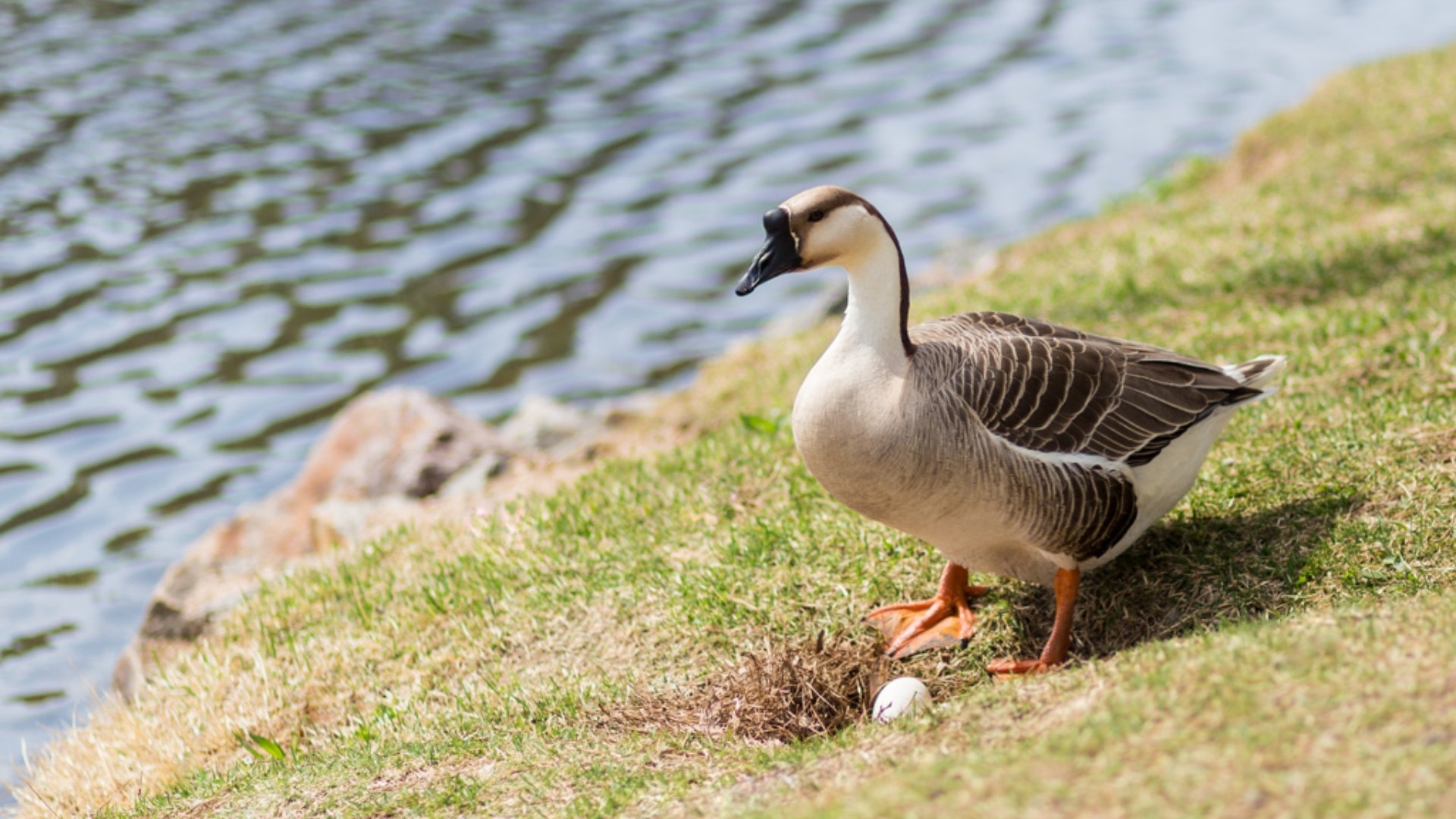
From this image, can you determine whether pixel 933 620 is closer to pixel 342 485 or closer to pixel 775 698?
pixel 775 698

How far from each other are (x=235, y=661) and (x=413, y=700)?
44.8 inches

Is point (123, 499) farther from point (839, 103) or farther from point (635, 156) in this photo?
point (839, 103)

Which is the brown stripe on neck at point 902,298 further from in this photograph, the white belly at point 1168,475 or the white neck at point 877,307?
the white belly at point 1168,475

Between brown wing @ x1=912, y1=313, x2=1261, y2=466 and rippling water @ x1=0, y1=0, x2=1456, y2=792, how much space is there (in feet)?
18.2

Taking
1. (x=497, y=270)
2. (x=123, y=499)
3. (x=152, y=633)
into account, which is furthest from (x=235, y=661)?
(x=497, y=270)

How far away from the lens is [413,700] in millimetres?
5414

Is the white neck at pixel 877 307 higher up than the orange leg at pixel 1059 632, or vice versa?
the white neck at pixel 877 307

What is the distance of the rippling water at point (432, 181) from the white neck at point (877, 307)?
5.30m

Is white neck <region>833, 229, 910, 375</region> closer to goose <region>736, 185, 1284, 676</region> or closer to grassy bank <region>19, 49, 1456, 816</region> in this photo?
goose <region>736, 185, 1284, 676</region>

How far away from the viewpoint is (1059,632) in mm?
4785

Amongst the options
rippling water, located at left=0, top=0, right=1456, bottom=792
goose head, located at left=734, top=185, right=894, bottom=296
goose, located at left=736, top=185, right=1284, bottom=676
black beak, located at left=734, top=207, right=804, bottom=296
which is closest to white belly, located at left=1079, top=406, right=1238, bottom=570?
goose, located at left=736, top=185, right=1284, bottom=676

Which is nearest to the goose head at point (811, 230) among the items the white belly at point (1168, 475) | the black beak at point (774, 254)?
the black beak at point (774, 254)

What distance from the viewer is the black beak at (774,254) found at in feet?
14.9

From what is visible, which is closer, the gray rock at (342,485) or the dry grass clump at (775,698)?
the dry grass clump at (775,698)
